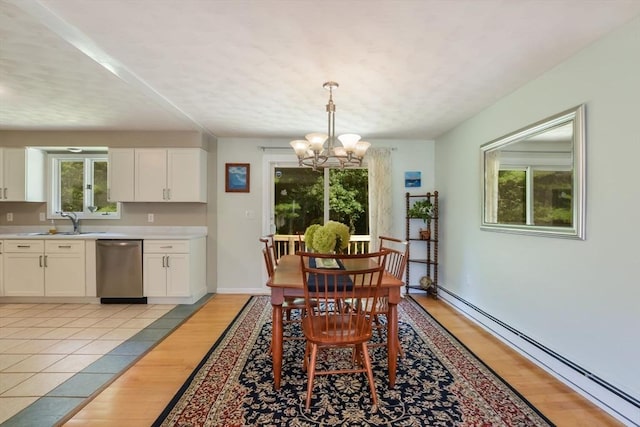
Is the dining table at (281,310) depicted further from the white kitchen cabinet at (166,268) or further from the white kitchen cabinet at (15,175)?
the white kitchen cabinet at (15,175)

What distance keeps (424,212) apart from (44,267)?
4.95m

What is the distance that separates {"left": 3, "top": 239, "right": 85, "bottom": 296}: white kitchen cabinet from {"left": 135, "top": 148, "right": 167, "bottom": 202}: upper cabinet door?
939 millimetres

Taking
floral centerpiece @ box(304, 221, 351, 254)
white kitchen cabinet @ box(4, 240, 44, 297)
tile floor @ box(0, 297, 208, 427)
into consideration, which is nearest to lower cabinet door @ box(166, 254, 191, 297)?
tile floor @ box(0, 297, 208, 427)

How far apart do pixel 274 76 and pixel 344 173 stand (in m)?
2.40

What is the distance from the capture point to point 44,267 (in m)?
3.96

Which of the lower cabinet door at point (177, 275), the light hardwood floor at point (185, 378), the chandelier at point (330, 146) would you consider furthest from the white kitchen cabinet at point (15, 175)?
the chandelier at point (330, 146)

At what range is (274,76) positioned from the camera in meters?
2.57

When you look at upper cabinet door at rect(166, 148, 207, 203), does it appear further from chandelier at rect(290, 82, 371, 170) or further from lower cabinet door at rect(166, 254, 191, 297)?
chandelier at rect(290, 82, 371, 170)

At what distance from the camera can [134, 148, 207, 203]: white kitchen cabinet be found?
4.29 metres

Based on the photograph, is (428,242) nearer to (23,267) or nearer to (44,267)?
(44,267)

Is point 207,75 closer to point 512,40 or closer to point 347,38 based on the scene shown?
point 347,38

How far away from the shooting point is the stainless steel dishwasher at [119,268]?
13.1 ft

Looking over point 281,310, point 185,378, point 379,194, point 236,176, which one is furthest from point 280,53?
point 379,194

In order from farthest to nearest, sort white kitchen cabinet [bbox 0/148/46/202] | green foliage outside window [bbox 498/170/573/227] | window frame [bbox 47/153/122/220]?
1. window frame [bbox 47/153/122/220]
2. white kitchen cabinet [bbox 0/148/46/202]
3. green foliage outside window [bbox 498/170/573/227]
